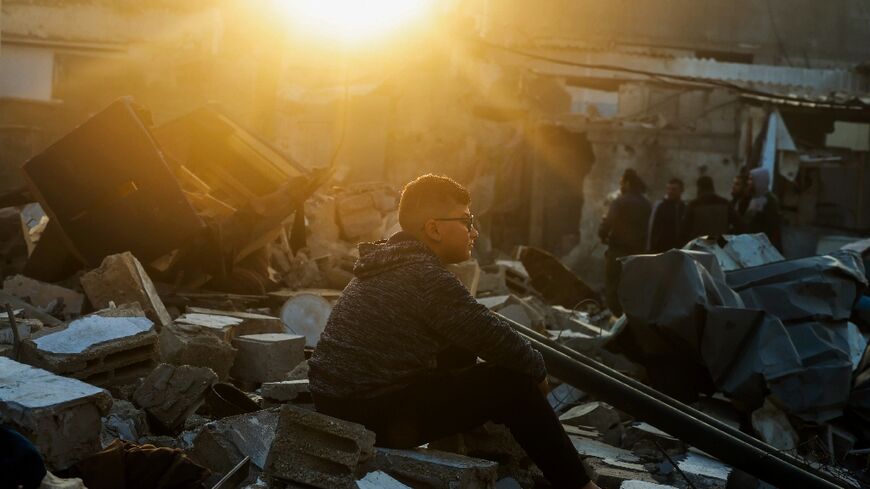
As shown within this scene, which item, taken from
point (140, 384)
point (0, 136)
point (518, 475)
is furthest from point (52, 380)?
point (0, 136)

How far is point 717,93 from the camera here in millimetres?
19609

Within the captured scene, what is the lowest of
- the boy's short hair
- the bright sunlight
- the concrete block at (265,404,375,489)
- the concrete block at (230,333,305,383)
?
the concrete block at (230,333,305,383)

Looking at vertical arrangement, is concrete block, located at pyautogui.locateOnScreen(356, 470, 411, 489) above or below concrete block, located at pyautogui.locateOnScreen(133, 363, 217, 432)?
above

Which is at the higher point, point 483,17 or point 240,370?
point 483,17

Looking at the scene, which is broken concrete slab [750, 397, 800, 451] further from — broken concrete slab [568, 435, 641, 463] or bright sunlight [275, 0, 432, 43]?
bright sunlight [275, 0, 432, 43]

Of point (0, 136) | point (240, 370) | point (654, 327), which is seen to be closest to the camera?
point (240, 370)

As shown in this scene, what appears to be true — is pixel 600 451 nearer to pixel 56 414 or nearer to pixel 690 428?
pixel 690 428

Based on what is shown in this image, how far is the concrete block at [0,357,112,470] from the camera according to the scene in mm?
3932

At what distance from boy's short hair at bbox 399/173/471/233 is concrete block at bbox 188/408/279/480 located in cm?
107

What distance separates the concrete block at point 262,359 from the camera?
6.12 meters

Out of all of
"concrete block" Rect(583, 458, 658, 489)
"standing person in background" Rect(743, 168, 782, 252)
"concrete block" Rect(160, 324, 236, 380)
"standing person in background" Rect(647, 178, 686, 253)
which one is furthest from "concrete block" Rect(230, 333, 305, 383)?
"standing person in background" Rect(743, 168, 782, 252)

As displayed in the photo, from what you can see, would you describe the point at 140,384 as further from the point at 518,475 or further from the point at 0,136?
the point at 0,136

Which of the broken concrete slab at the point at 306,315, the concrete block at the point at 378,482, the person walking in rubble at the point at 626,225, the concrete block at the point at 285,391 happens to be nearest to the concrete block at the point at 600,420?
the concrete block at the point at 285,391

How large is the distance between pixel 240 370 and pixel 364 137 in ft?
42.8
